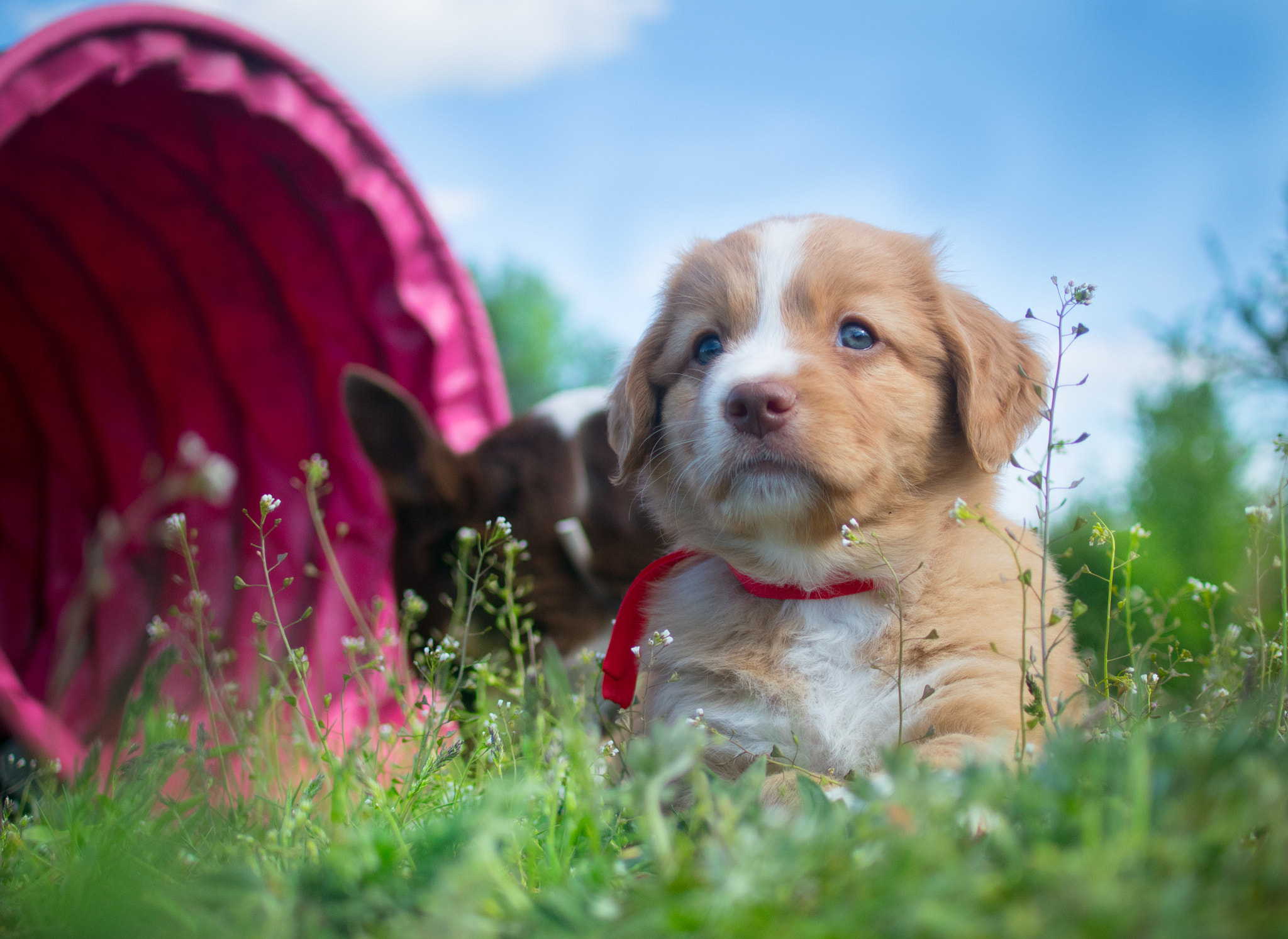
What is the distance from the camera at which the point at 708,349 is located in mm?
2725

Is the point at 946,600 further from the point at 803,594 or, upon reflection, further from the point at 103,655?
the point at 103,655

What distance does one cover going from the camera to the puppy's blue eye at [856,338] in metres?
2.50

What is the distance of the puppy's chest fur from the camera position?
218 centimetres

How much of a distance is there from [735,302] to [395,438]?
227 cm

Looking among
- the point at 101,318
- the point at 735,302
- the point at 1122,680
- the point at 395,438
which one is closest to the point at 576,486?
the point at 395,438

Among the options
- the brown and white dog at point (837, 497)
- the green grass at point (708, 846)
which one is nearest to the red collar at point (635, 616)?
the brown and white dog at point (837, 497)

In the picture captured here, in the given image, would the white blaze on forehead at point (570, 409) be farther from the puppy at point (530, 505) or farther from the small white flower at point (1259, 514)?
the small white flower at point (1259, 514)

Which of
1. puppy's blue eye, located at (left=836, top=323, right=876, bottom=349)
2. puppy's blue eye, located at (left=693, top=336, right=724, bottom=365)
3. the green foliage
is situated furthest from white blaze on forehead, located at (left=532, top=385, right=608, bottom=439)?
the green foliage

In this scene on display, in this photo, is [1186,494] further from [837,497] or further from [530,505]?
[837,497]

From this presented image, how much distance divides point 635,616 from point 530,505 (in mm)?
1722

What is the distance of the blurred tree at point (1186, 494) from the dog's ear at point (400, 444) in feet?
18.1

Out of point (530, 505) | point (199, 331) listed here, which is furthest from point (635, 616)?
point (199, 331)

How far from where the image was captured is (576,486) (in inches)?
171

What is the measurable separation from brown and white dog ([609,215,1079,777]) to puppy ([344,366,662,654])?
149 centimetres
